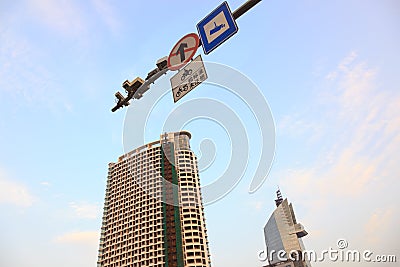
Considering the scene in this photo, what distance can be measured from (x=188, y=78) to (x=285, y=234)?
120483 millimetres

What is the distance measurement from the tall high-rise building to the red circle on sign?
139ft

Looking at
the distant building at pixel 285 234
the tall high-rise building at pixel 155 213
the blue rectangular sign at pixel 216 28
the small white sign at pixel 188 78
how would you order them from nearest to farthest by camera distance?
the blue rectangular sign at pixel 216 28, the small white sign at pixel 188 78, the tall high-rise building at pixel 155 213, the distant building at pixel 285 234

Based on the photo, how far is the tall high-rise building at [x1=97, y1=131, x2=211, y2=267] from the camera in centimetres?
5094

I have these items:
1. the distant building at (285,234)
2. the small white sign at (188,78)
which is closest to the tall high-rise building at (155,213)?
the small white sign at (188,78)

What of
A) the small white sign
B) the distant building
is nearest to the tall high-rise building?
the small white sign

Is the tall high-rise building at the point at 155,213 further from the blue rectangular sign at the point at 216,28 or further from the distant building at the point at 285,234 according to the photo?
the distant building at the point at 285,234

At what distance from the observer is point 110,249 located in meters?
56.3

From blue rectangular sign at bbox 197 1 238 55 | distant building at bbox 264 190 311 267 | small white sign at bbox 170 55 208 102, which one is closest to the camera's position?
blue rectangular sign at bbox 197 1 238 55

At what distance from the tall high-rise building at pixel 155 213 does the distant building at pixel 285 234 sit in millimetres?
61169

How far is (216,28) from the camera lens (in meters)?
3.51

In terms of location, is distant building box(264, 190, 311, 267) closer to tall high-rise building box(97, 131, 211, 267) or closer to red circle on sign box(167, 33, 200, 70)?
tall high-rise building box(97, 131, 211, 267)

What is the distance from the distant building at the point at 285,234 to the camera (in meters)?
102

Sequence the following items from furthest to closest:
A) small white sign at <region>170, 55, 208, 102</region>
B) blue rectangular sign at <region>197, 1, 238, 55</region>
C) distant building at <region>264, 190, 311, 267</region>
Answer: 1. distant building at <region>264, 190, 311, 267</region>
2. small white sign at <region>170, 55, 208, 102</region>
3. blue rectangular sign at <region>197, 1, 238, 55</region>

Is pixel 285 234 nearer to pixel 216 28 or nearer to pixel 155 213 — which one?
pixel 155 213
